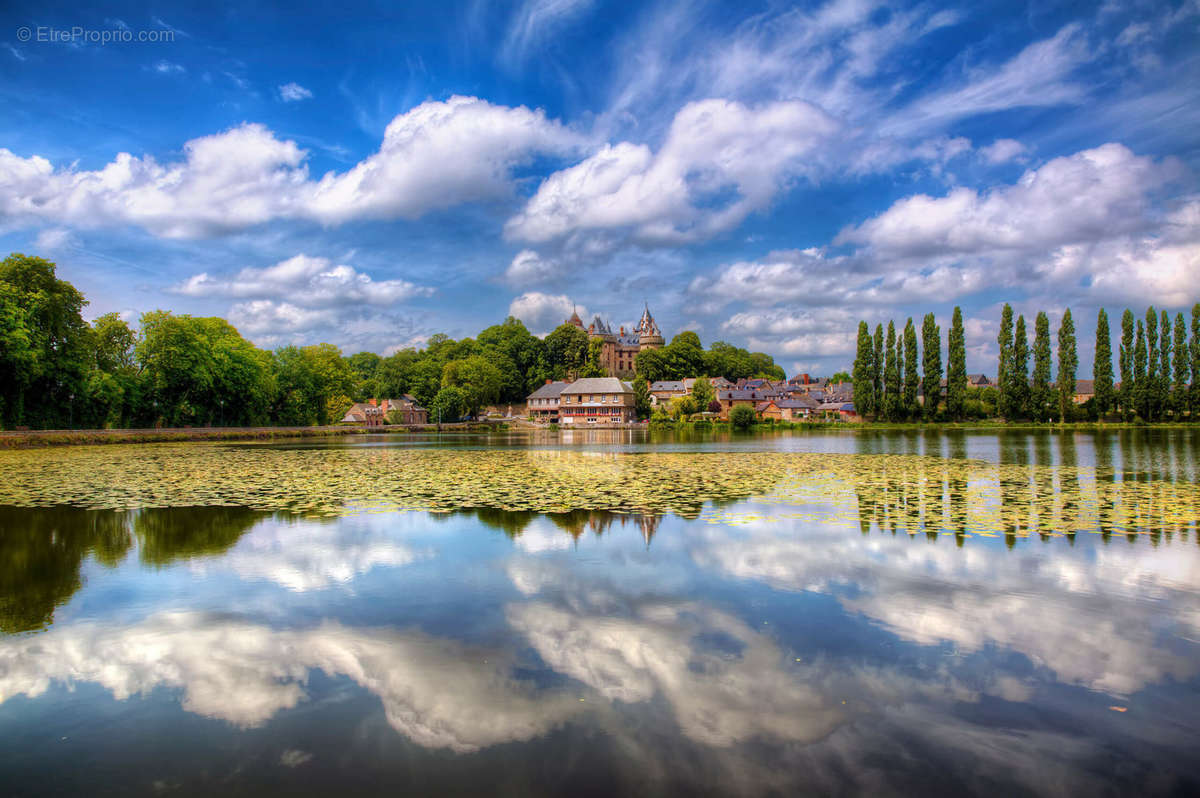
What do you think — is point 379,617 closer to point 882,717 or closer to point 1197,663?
point 882,717

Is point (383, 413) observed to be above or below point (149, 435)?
above

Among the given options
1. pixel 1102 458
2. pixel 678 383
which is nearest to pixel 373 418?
pixel 678 383

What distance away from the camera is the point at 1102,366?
6256 cm

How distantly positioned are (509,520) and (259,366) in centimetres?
5365

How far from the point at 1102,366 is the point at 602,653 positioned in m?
75.4

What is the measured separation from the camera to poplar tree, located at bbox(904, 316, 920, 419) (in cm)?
6575

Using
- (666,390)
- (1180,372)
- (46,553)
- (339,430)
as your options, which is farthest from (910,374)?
(46,553)

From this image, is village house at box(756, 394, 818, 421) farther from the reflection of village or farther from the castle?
the reflection of village

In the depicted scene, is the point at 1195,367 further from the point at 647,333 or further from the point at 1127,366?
the point at 647,333

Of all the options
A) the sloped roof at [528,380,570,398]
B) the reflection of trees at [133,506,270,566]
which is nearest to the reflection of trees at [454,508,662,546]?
the reflection of trees at [133,506,270,566]

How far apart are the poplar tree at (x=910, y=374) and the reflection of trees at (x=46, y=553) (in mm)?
67431

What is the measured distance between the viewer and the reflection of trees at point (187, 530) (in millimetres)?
8828

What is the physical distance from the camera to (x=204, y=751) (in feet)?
12.7

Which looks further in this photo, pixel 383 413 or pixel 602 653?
pixel 383 413
